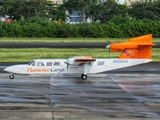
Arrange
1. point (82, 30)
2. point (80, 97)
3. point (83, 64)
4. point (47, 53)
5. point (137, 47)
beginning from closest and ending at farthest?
point (80, 97)
point (83, 64)
point (137, 47)
point (47, 53)
point (82, 30)

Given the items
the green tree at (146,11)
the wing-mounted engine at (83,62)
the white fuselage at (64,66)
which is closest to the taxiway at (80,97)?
the white fuselage at (64,66)

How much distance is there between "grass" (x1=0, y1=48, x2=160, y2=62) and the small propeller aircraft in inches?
491

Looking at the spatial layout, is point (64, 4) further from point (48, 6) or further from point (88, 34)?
→ point (88, 34)

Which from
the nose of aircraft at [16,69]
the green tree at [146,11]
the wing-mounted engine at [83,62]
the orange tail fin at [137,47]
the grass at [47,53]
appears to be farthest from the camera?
the green tree at [146,11]

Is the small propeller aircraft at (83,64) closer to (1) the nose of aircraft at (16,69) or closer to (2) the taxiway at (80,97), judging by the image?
(1) the nose of aircraft at (16,69)

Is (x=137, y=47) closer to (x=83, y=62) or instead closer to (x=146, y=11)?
(x=83, y=62)

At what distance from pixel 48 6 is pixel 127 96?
97163mm

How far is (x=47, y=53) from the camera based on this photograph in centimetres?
4891

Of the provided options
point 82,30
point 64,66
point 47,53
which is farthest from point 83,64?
point 82,30

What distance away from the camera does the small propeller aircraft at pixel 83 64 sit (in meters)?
30.5

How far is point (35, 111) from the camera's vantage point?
19.0 metres

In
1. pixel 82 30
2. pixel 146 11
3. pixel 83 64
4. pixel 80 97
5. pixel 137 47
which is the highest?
pixel 146 11

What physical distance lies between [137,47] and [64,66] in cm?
574

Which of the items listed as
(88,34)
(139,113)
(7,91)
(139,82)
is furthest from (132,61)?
(88,34)
